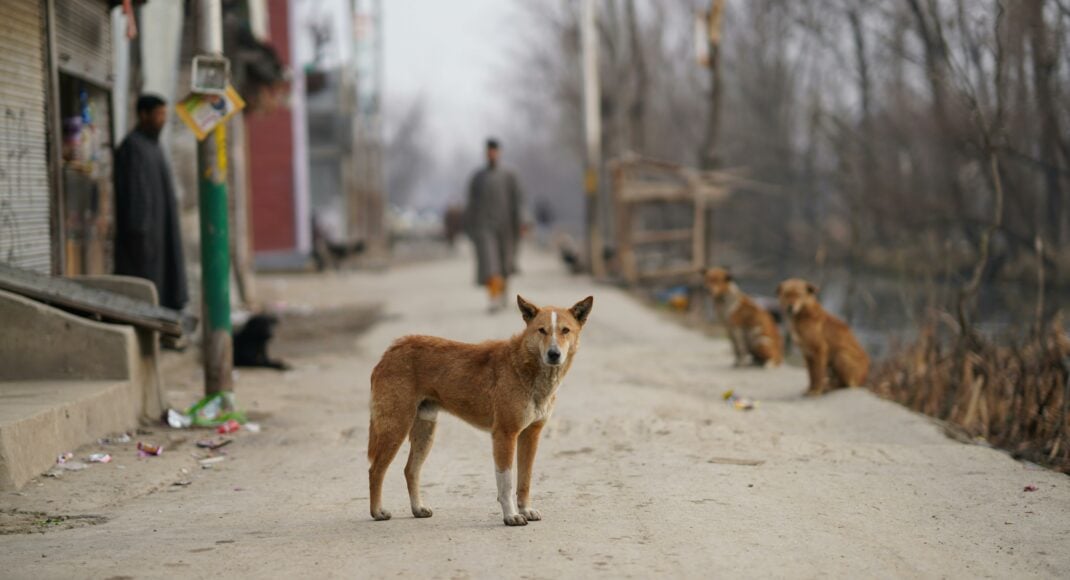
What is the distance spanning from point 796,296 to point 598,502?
4618 millimetres

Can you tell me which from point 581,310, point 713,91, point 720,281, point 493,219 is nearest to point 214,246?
point 581,310

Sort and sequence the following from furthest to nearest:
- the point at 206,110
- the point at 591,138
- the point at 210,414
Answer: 1. the point at 591,138
2. the point at 210,414
3. the point at 206,110

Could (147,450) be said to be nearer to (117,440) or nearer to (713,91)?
(117,440)

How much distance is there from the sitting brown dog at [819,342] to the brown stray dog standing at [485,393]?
16.2 ft

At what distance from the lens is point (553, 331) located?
5.64 metres

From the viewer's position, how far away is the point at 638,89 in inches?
1342

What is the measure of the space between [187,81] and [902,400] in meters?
9.28

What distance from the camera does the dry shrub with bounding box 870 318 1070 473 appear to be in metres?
8.55

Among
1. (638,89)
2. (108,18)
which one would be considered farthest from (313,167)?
(108,18)

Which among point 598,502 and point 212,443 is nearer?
point 598,502

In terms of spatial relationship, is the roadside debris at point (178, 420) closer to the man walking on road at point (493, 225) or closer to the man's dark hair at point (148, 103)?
the man's dark hair at point (148, 103)

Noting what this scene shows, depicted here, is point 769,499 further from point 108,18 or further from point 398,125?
point 398,125

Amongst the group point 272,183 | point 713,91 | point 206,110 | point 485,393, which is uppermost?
point 713,91

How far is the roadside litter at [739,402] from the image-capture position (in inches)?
390
